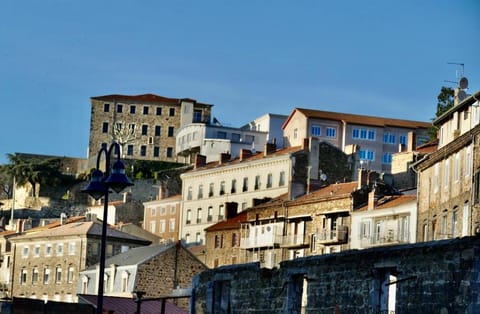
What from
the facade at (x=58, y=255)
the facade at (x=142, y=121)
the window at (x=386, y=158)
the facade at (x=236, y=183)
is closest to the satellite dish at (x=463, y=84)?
→ the facade at (x=236, y=183)

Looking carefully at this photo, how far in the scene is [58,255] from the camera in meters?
121

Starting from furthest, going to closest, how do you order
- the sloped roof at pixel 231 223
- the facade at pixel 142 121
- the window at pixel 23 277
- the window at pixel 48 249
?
the facade at pixel 142 121 < the window at pixel 23 277 < the window at pixel 48 249 < the sloped roof at pixel 231 223

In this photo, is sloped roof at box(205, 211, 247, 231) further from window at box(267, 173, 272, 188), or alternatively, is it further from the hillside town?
window at box(267, 173, 272, 188)

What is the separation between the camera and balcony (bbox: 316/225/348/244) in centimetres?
9488

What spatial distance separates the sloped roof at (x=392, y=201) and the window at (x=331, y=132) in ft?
148

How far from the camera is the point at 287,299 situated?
3375cm

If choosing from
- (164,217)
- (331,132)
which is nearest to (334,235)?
(164,217)

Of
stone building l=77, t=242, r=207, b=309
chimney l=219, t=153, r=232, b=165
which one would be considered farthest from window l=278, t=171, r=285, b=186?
stone building l=77, t=242, r=207, b=309

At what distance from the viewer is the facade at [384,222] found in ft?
280

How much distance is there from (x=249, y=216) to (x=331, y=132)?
102 feet

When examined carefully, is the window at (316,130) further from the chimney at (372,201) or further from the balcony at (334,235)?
the chimney at (372,201)

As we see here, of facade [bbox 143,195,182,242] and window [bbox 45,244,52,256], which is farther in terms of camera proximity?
facade [bbox 143,195,182,242]

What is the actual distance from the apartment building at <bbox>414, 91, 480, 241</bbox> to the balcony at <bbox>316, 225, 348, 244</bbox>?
13.1 m

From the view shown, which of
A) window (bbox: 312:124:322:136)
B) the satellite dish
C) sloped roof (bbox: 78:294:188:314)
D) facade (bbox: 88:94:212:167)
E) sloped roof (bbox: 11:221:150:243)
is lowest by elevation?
sloped roof (bbox: 78:294:188:314)
